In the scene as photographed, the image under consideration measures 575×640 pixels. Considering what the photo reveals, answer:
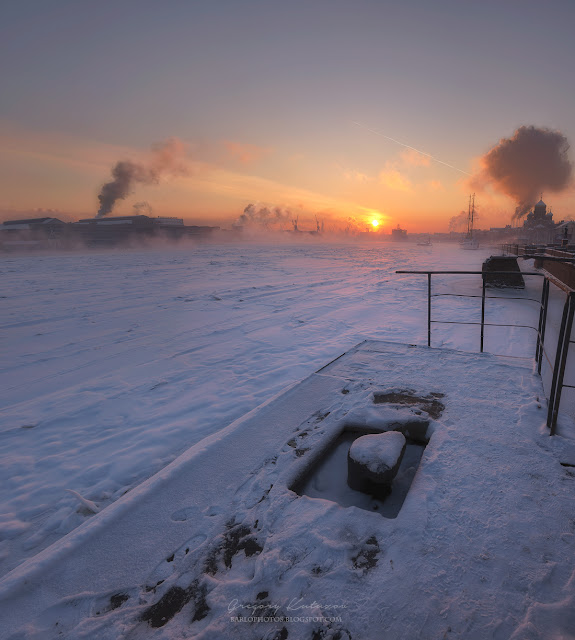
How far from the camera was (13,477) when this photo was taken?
318 centimetres

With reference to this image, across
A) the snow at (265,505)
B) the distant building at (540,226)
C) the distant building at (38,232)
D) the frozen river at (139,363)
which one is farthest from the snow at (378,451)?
the distant building at (540,226)

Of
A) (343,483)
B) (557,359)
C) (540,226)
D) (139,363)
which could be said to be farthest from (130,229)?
(540,226)

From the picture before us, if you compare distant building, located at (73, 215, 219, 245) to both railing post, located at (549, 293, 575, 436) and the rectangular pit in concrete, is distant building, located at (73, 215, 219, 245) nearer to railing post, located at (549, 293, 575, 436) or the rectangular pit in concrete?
the rectangular pit in concrete

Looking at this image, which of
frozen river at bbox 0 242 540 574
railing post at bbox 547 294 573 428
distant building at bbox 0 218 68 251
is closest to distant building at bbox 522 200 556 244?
frozen river at bbox 0 242 540 574

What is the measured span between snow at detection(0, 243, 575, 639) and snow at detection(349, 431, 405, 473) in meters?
0.22

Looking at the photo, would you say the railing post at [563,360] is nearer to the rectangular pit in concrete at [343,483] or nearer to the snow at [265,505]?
the snow at [265,505]

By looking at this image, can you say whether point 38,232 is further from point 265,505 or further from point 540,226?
point 540,226

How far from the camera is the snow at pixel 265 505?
1.62m

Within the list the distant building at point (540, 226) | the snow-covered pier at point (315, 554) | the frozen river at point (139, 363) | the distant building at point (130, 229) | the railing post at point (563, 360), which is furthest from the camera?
the distant building at point (540, 226)

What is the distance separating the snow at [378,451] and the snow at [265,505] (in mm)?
218

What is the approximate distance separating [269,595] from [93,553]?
1116mm

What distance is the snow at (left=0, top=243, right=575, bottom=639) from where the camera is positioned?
1617mm

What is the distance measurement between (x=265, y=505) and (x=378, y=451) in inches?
34.7

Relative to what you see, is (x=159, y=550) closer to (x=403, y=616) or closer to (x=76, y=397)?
(x=403, y=616)
